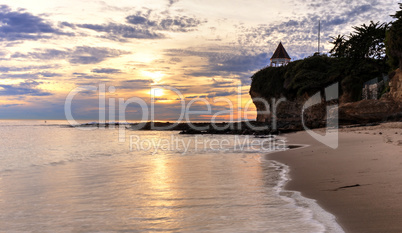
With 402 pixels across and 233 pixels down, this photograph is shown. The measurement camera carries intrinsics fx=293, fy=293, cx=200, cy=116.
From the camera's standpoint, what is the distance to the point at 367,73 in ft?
114

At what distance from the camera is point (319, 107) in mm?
40344

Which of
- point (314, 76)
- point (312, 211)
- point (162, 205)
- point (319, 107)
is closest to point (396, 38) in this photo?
point (319, 107)

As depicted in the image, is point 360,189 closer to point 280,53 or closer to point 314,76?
point 314,76

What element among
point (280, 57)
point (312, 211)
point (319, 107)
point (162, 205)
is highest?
point (280, 57)

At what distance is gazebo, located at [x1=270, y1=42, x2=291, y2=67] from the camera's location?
68312 mm

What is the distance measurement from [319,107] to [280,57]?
30790 millimetres

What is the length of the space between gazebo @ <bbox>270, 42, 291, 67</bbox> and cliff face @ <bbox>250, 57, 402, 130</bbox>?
1735 cm

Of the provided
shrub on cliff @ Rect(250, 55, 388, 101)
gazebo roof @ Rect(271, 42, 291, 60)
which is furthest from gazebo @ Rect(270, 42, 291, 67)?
shrub on cliff @ Rect(250, 55, 388, 101)

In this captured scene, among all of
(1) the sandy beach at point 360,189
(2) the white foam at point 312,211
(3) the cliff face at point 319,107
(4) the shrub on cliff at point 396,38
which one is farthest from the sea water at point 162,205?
(4) the shrub on cliff at point 396,38

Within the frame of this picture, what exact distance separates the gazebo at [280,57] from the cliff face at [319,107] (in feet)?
56.9

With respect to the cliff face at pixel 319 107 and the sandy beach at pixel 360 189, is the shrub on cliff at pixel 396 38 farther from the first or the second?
the sandy beach at pixel 360 189

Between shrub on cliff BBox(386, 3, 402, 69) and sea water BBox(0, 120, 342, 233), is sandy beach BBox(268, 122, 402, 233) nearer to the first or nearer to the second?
sea water BBox(0, 120, 342, 233)

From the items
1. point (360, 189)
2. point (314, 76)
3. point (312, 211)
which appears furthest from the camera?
point (314, 76)

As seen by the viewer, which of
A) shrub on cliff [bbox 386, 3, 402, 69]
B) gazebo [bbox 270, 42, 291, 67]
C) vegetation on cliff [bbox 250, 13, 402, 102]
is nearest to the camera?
shrub on cliff [bbox 386, 3, 402, 69]
